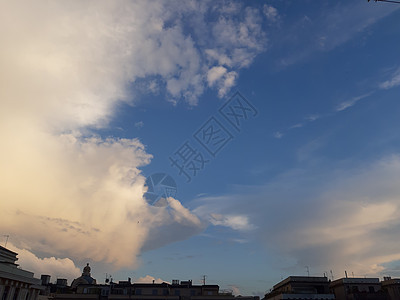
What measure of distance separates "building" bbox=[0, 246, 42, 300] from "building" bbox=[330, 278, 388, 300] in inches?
2648

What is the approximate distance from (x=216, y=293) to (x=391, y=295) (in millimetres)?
39486

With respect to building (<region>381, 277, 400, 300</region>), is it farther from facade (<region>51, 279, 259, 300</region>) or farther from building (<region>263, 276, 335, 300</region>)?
facade (<region>51, 279, 259, 300</region>)

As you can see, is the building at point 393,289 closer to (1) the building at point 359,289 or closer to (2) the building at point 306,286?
(1) the building at point 359,289

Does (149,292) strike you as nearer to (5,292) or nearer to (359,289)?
(5,292)

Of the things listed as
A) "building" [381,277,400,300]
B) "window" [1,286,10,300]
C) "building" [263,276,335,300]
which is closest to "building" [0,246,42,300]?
"window" [1,286,10,300]

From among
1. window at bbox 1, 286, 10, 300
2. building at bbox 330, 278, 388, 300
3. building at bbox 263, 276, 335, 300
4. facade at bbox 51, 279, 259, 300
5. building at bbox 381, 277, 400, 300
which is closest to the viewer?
window at bbox 1, 286, 10, 300

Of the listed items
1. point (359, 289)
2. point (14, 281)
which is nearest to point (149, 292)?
point (14, 281)

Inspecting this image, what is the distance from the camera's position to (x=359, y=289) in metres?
74.8

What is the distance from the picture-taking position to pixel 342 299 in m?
75.7

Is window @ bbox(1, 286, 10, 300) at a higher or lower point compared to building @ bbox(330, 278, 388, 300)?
lower

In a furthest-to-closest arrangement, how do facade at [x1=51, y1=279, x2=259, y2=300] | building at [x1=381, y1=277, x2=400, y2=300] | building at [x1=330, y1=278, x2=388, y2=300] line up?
facade at [x1=51, y1=279, x2=259, y2=300] → building at [x1=381, y1=277, x2=400, y2=300] → building at [x1=330, y1=278, x2=388, y2=300]

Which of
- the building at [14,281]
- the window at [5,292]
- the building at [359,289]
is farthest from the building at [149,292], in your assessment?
the building at [359,289]

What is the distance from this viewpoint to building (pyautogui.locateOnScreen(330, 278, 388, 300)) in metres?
73.1

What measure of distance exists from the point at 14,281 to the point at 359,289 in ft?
236
